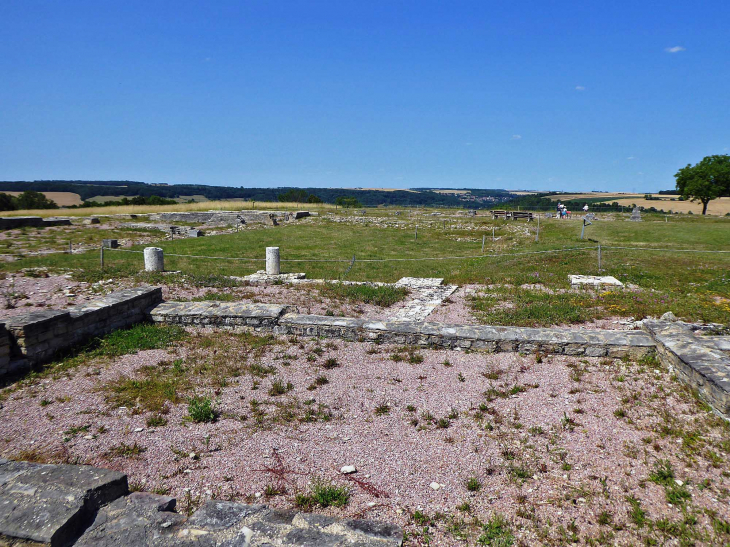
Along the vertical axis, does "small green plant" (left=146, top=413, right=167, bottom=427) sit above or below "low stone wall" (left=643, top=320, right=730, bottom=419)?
below

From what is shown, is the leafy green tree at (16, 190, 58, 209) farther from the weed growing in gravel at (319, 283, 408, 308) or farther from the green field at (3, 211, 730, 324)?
the weed growing in gravel at (319, 283, 408, 308)

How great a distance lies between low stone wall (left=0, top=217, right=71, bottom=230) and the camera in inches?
1110

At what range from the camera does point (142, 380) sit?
243 inches

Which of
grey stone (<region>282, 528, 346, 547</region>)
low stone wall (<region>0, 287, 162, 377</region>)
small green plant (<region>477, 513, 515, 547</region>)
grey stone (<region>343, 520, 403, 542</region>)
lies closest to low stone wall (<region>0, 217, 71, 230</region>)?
low stone wall (<region>0, 287, 162, 377</region>)

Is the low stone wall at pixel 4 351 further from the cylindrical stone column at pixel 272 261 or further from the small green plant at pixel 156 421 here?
the cylindrical stone column at pixel 272 261

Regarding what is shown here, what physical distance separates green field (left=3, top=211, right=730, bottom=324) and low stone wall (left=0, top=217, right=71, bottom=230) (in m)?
13.9

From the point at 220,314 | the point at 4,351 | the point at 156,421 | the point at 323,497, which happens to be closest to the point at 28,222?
the point at 220,314

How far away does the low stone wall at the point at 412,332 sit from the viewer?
720cm

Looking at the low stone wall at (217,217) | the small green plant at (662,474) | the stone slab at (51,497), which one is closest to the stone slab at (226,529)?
the stone slab at (51,497)

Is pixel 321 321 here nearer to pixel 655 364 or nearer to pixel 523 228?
pixel 655 364

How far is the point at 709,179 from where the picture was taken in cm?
4438

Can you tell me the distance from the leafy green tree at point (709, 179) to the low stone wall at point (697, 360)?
48.7 metres

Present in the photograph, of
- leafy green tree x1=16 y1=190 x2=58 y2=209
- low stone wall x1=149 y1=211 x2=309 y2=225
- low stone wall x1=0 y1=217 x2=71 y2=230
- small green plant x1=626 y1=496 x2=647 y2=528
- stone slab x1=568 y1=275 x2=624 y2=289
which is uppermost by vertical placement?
leafy green tree x1=16 y1=190 x2=58 y2=209

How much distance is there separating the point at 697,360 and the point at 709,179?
51.6 m
